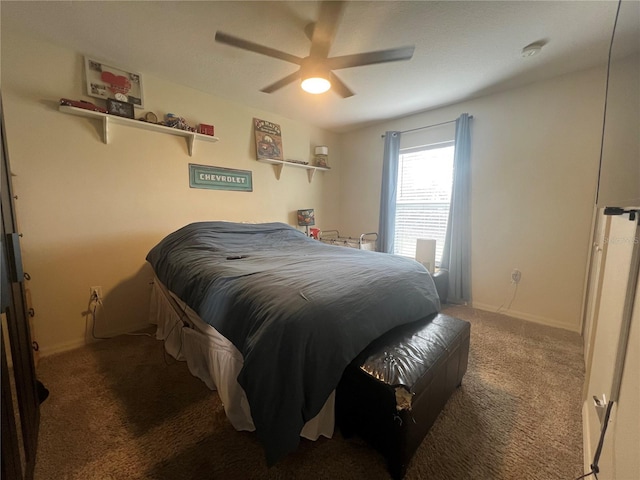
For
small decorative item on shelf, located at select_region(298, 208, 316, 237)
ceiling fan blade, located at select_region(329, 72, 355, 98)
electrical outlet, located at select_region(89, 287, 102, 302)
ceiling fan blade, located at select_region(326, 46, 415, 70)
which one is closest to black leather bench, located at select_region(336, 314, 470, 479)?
ceiling fan blade, located at select_region(326, 46, 415, 70)

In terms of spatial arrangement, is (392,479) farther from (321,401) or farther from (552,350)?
(552,350)

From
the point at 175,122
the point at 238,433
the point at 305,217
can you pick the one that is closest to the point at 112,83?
the point at 175,122

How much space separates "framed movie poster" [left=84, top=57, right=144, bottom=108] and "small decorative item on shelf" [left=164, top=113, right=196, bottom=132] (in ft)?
0.71

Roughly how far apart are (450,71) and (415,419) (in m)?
2.70

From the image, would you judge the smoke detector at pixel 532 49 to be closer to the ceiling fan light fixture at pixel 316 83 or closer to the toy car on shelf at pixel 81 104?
the ceiling fan light fixture at pixel 316 83

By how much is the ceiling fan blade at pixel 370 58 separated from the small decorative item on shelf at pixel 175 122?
5.32 feet

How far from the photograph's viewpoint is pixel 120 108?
2195 mm

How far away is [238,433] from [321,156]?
3477 millimetres

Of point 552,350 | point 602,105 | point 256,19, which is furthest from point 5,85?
point 602,105

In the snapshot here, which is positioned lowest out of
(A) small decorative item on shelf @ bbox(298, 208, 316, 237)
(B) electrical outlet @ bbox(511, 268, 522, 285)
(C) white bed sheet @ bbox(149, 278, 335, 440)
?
(C) white bed sheet @ bbox(149, 278, 335, 440)

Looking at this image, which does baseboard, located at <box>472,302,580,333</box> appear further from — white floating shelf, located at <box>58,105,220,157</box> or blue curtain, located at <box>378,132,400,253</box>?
white floating shelf, located at <box>58,105,220,157</box>

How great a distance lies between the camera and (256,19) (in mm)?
1729

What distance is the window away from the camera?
Result: 127 inches

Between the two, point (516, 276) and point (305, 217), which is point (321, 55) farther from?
point (516, 276)
